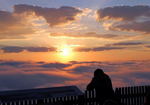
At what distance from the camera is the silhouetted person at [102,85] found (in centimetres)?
1185

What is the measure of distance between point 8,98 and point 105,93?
4.12 metres

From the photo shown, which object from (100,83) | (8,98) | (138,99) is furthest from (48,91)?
(138,99)

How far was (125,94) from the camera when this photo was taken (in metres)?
18.2

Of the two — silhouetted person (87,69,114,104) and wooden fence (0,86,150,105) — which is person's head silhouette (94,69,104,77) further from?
wooden fence (0,86,150,105)

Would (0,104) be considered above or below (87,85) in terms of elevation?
below

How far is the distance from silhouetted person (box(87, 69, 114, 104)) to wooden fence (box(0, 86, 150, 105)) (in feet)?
3.05

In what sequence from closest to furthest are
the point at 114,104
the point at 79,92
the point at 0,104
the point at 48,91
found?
the point at 114,104
the point at 0,104
the point at 48,91
the point at 79,92

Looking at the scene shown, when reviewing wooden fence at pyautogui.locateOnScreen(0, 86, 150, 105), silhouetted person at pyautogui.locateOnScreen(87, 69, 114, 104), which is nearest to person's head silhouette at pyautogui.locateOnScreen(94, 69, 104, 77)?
silhouetted person at pyautogui.locateOnScreen(87, 69, 114, 104)

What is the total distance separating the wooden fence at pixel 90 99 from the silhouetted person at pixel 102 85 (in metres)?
0.93

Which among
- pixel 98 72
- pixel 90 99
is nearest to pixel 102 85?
pixel 98 72

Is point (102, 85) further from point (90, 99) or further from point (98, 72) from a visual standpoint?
point (90, 99)

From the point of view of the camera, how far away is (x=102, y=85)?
11.9 metres

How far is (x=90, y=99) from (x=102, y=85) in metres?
4.15

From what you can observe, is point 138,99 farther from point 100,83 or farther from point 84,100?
point 100,83
